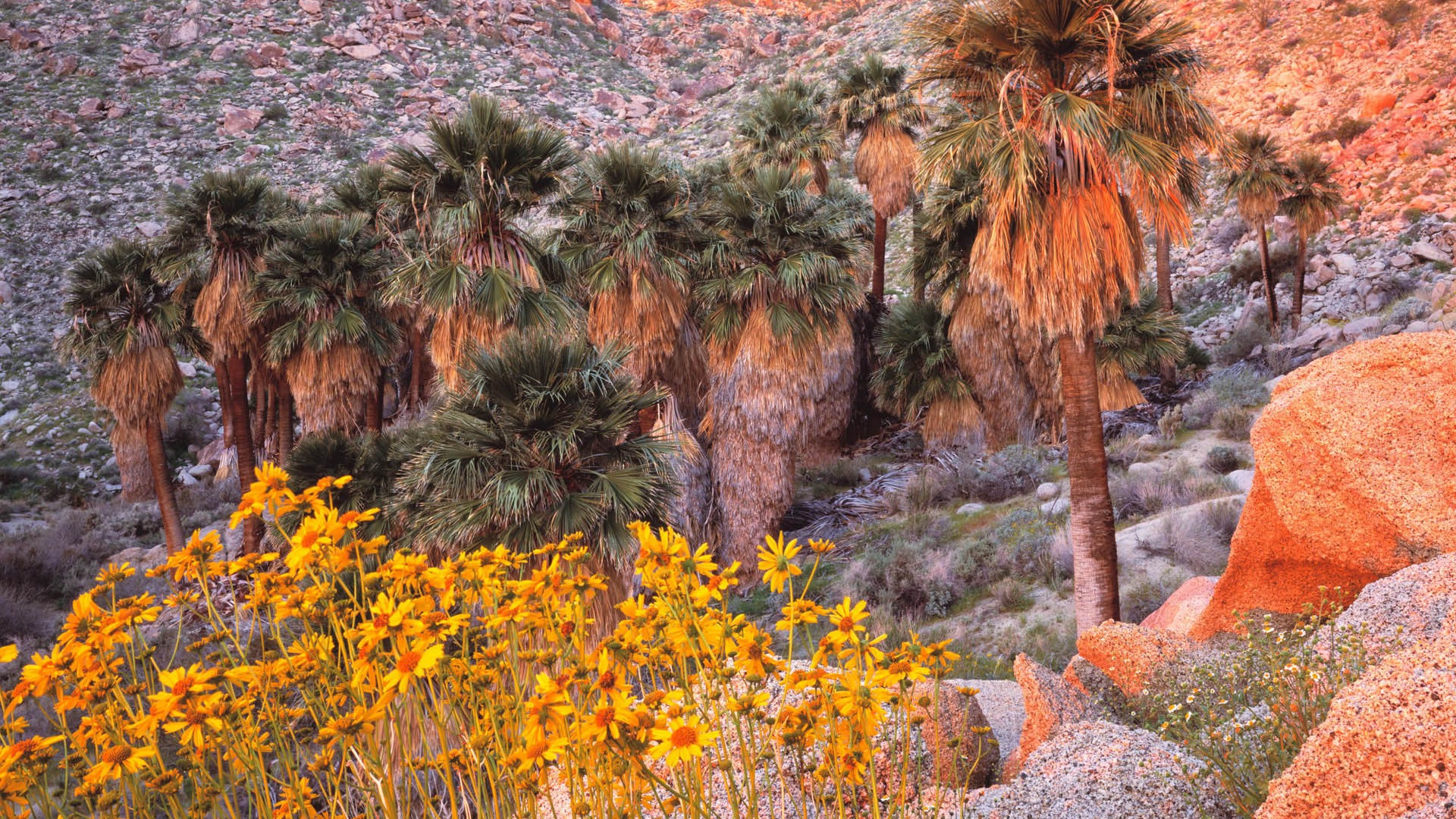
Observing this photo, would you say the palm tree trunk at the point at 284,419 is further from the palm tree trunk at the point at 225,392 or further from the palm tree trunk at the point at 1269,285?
the palm tree trunk at the point at 1269,285

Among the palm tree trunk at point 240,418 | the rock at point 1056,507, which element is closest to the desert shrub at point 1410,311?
the rock at point 1056,507

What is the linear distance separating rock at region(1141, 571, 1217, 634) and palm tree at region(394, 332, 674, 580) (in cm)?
548

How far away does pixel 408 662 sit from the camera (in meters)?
2.10

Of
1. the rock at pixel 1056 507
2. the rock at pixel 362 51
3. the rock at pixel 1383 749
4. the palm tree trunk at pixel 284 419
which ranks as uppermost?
the rock at pixel 362 51

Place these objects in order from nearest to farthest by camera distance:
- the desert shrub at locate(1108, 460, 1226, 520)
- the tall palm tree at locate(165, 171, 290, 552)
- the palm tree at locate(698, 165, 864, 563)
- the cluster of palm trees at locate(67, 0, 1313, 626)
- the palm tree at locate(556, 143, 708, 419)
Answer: the cluster of palm trees at locate(67, 0, 1313, 626) → the desert shrub at locate(1108, 460, 1226, 520) → the palm tree at locate(556, 143, 708, 419) → the palm tree at locate(698, 165, 864, 563) → the tall palm tree at locate(165, 171, 290, 552)

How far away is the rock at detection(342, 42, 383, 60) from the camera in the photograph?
4725cm

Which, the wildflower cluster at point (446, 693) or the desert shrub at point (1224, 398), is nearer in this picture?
the wildflower cluster at point (446, 693)

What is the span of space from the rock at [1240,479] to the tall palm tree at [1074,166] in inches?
256

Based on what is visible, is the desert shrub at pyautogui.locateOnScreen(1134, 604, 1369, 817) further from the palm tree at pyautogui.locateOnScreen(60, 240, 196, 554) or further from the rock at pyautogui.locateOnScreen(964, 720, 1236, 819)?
the palm tree at pyautogui.locateOnScreen(60, 240, 196, 554)

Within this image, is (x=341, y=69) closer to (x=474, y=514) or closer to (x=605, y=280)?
(x=605, y=280)

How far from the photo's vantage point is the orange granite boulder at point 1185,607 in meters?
7.54

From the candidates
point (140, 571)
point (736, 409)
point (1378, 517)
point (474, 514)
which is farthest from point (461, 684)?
point (140, 571)

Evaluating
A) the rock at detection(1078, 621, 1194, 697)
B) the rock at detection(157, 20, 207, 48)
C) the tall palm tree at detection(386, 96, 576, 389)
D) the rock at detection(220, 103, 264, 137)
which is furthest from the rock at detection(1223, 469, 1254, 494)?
the rock at detection(157, 20, 207, 48)

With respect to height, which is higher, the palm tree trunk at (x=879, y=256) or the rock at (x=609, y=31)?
the rock at (x=609, y=31)
